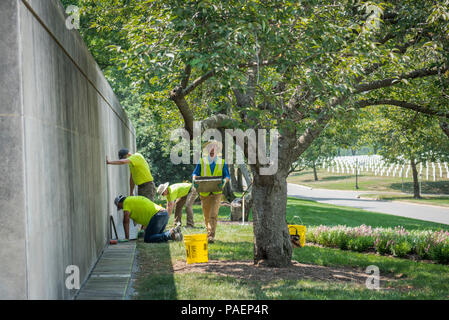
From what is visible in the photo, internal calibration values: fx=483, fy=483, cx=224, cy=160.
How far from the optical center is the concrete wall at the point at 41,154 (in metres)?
3.40

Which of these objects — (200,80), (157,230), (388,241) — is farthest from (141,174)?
(388,241)

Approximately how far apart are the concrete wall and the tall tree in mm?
962

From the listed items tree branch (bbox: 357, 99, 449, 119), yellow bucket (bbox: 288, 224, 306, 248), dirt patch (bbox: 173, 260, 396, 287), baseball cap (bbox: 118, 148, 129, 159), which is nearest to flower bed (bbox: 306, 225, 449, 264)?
yellow bucket (bbox: 288, 224, 306, 248)

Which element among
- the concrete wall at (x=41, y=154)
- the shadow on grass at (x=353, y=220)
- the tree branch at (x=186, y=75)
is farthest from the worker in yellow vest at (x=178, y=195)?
the shadow on grass at (x=353, y=220)

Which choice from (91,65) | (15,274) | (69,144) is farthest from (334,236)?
(15,274)

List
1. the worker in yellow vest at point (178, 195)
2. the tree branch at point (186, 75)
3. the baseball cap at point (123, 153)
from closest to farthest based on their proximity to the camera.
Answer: the tree branch at point (186, 75) < the baseball cap at point (123, 153) < the worker in yellow vest at point (178, 195)

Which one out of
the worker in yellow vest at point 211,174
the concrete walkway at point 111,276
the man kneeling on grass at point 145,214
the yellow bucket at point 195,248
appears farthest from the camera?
the worker in yellow vest at point 211,174

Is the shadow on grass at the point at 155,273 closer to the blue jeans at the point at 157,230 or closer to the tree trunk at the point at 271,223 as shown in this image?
the blue jeans at the point at 157,230

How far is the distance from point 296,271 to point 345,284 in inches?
35.6

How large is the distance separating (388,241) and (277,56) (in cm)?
564

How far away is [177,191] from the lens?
1187 centimetres

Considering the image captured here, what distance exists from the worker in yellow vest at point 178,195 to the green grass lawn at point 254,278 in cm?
187

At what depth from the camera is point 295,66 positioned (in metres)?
6.64

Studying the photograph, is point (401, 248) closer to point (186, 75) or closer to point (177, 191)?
point (177, 191)
